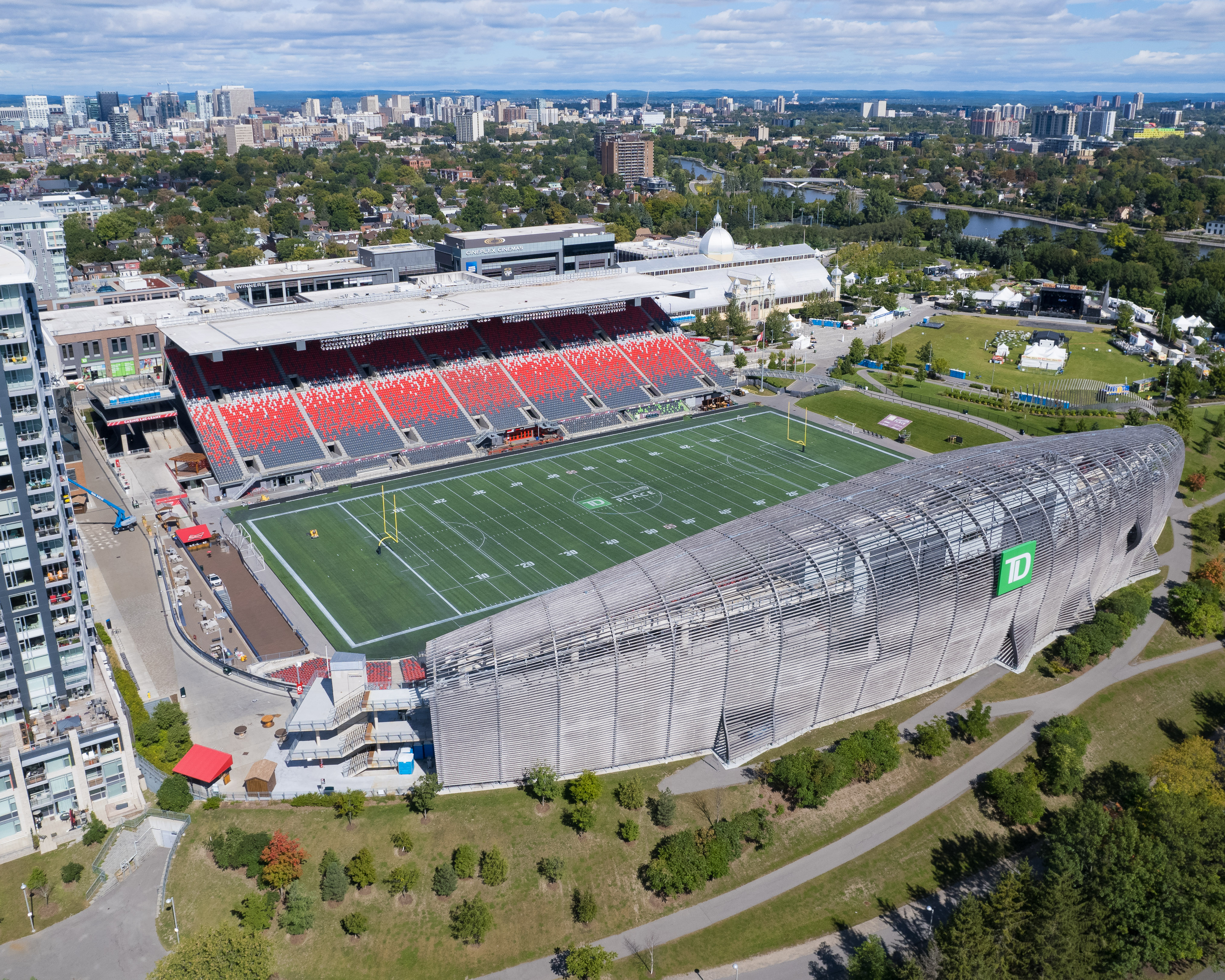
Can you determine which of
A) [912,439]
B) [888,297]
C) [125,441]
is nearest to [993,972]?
[912,439]

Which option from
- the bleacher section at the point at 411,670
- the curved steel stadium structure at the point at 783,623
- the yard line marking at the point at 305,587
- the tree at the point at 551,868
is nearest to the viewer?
the tree at the point at 551,868

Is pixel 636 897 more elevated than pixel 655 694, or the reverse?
pixel 655 694

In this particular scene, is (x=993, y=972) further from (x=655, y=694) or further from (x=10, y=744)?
(x=10, y=744)

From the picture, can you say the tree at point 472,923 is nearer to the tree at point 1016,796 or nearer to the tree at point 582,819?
the tree at point 582,819

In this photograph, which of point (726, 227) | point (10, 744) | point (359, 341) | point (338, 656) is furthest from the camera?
point (726, 227)

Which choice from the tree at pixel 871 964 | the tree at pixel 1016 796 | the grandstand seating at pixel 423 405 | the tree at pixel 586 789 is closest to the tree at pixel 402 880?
the tree at pixel 586 789

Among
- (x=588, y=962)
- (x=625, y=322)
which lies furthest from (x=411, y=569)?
(x=625, y=322)
